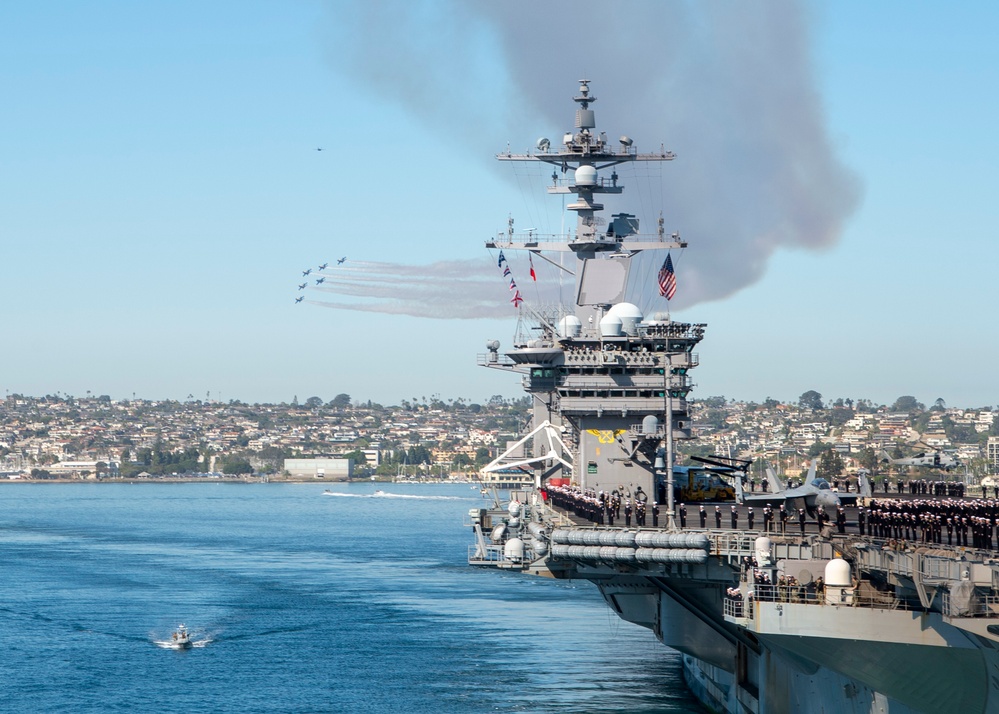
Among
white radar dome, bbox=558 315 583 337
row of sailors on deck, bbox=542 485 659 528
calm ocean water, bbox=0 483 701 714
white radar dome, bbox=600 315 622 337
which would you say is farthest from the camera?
white radar dome, bbox=558 315 583 337

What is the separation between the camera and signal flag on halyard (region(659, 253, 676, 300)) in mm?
47438

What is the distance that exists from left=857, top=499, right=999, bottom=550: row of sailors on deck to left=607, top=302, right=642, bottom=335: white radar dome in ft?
32.3

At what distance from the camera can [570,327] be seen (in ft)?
159

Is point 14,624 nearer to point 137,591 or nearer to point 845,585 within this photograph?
point 137,591

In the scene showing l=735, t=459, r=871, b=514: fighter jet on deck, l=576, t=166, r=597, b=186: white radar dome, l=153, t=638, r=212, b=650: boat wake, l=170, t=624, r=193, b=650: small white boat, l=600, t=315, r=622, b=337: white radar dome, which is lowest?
l=153, t=638, r=212, b=650: boat wake

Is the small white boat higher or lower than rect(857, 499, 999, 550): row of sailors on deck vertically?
lower

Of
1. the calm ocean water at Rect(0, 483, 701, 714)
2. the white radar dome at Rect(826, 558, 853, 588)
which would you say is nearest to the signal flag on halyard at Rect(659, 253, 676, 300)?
the calm ocean water at Rect(0, 483, 701, 714)

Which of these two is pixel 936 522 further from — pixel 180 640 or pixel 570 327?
pixel 180 640

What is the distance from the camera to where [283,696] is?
4503cm

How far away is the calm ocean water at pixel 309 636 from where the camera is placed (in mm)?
44312

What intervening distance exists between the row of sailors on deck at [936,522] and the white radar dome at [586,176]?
16.0 metres

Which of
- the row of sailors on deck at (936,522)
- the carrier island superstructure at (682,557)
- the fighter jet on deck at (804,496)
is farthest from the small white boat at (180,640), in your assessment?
the row of sailors on deck at (936,522)

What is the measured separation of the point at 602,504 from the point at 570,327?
12.9 m

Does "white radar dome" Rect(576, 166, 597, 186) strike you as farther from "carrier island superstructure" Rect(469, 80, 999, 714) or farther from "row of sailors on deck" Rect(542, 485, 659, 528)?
"row of sailors on deck" Rect(542, 485, 659, 528)
